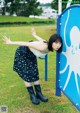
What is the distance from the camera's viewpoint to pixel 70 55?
13.7ft

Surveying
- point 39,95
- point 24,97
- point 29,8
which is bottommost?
point 29,8

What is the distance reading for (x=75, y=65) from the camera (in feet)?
13.3

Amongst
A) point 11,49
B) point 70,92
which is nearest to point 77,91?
point 70,92

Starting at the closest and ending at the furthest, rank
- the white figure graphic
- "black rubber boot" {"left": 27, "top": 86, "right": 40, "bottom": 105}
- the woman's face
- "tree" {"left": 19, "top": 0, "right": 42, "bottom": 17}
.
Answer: the white figure graphic < the woman's face < "black rubber boot" {"left": 27, "top": 86, "right": 40, "bottom": 105} < "tree" {"left": 19, "top": 0, "right": 42, "bottom": 17}

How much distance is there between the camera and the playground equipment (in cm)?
396

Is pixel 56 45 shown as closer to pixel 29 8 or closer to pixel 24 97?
pixel 24 97

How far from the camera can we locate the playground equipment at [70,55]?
3955 millimetres

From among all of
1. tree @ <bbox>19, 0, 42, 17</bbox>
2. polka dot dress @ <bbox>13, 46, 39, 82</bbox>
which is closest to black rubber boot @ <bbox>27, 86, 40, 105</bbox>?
polka dot dress @ <bbox>13, 46, 39, 82</bbox>

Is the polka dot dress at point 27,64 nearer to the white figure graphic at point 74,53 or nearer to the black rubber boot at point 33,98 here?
the black rubber boot at point 33,98

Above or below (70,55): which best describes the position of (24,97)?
below

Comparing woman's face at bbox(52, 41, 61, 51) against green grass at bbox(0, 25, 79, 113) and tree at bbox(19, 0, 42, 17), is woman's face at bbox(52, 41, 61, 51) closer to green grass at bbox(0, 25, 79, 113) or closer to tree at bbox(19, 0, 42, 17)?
green grass at bbox(0, 25, 79, 113)

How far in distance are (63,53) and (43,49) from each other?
0.29 meters

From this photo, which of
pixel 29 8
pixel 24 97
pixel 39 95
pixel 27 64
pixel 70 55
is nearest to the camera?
pixel 70 55

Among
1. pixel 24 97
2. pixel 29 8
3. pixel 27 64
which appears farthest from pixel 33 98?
pixel 29 8
